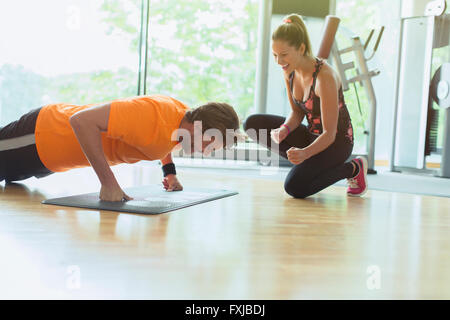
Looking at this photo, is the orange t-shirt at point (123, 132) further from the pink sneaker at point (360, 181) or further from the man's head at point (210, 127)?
the pink sneaker at point (360, 181)

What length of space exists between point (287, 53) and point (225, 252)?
1.01 metres

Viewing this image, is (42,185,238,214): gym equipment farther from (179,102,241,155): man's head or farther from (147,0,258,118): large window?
(147,0,258,118): large window

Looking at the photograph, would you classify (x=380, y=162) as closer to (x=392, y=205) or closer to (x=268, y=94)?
(x=268, y=94)

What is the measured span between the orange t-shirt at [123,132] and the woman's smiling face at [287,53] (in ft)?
1.48

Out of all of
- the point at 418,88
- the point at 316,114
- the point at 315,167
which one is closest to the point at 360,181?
the point at 315,167

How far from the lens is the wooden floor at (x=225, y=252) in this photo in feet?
2.49

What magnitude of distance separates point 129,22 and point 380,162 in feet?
9.09

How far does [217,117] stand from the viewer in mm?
1455

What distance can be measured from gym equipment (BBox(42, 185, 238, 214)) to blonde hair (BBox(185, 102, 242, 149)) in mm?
Answer: 284

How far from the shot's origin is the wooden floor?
0.76m

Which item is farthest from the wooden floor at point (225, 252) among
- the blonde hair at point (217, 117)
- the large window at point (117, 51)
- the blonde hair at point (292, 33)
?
the large window at point (117, 51)

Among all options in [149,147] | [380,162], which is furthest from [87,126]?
[380,162]

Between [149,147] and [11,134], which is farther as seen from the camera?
[11,134]
